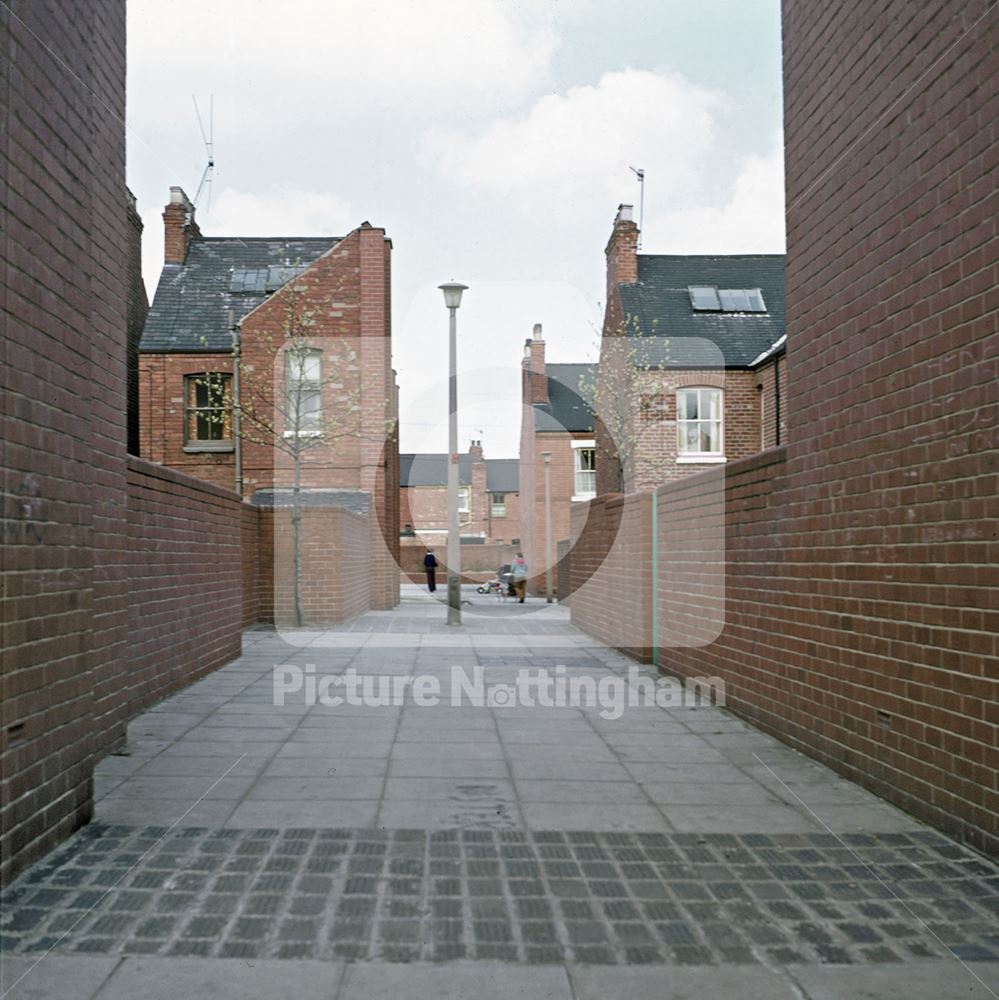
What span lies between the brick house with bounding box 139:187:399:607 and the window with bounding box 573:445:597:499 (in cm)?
1141

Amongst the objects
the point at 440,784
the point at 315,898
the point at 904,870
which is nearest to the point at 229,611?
the point at 440,784

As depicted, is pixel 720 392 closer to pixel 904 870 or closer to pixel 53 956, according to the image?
pixel 904 870

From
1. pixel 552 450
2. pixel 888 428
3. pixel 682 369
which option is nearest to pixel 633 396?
pixel 682 369

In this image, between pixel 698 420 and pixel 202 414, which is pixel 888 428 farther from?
pixel 202 414

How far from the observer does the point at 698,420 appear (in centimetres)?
2484

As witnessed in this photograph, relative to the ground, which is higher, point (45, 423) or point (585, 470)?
point (585, 470)

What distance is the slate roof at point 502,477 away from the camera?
63.3 meters

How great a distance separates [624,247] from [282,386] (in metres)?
12.3

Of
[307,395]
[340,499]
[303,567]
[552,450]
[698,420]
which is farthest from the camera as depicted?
[552,450]

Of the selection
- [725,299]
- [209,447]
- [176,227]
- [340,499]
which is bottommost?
[340,499]

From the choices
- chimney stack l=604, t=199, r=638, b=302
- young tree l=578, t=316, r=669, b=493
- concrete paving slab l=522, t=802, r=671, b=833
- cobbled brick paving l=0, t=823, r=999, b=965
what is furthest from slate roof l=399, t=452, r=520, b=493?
cobbled brick paving l=0, t=823, r=999, b=965

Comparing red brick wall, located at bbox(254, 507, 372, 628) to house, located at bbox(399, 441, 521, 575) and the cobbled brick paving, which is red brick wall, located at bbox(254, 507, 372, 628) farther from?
house, located at bbox(399, 441, 521, 575)

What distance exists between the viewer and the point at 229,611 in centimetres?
1094

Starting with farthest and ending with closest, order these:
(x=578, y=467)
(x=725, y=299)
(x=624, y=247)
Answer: (x=578, y=467)
(x=624, y=247)
(x=725, y=299)
